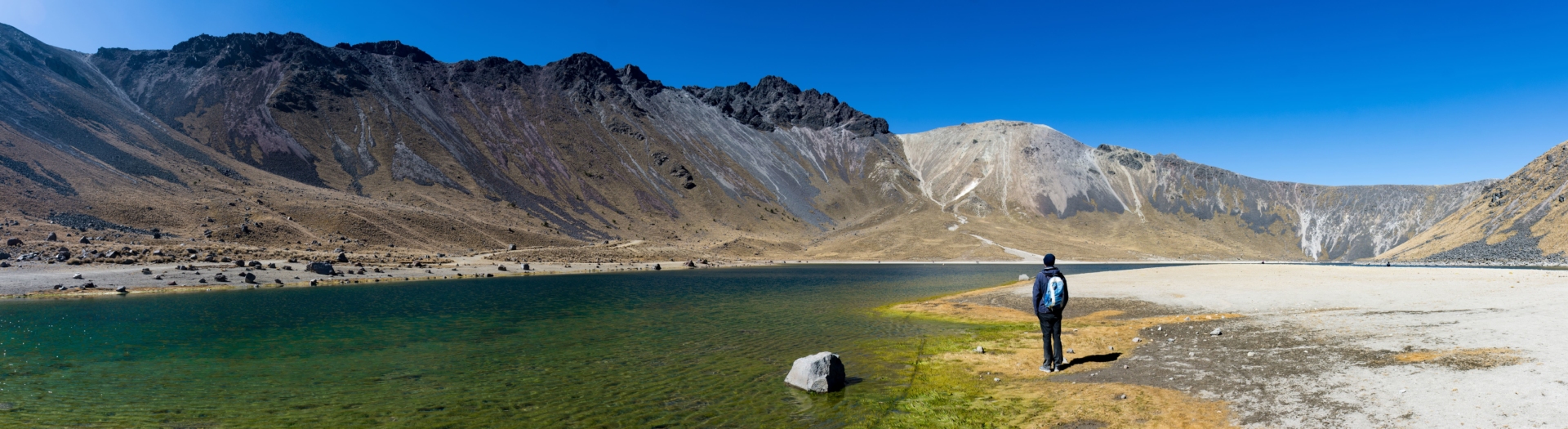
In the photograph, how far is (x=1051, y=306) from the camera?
16859 mm

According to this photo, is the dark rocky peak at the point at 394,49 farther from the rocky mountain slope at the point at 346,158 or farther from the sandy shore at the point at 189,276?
the sandy shore at the point at 189,276

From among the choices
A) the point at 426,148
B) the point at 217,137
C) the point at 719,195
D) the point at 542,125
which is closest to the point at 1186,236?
the point at 719,195

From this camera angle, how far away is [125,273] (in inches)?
1980

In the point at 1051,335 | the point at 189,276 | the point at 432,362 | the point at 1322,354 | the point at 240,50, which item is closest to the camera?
the point at 1322,354

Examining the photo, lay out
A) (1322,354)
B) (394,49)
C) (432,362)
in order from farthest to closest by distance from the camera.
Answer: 1. (394,49)
2. (432,362)
3. (1322,354)

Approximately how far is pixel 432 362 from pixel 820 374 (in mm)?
13873

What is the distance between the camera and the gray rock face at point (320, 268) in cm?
6059

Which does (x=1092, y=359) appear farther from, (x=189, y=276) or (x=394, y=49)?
(x=394, y=49)

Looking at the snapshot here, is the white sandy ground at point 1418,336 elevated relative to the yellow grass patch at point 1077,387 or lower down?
elevated

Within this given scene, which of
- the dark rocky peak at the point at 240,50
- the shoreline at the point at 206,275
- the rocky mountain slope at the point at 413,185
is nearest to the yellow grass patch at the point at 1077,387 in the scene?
the shoreline at the point at 206,275

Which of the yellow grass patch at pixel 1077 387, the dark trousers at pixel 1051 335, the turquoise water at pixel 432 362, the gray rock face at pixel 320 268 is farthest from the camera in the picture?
the gray rock face at pixel 320 268

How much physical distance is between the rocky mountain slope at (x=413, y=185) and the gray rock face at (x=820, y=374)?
8127cm

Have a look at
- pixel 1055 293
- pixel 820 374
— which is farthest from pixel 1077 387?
pixel 820 374

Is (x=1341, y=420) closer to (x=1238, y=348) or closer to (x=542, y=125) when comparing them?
(x=1238, y=348)
